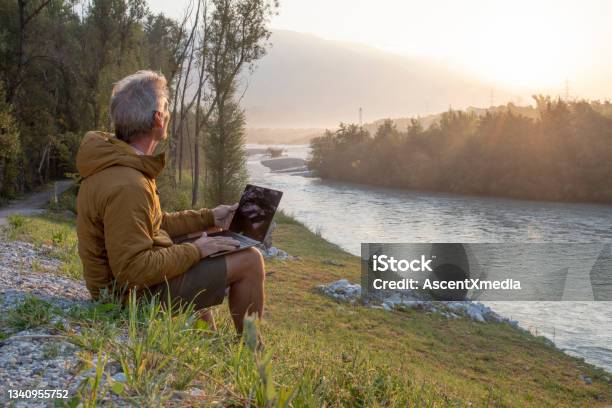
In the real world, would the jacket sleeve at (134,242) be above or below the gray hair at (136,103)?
below

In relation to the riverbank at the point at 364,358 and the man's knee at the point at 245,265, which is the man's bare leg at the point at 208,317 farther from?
the man's knee at the point at 245,265

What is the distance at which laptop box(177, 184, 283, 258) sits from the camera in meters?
4.11

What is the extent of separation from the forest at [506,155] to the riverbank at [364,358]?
30.0m

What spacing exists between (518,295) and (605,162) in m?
28.1

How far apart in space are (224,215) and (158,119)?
1.12 meters

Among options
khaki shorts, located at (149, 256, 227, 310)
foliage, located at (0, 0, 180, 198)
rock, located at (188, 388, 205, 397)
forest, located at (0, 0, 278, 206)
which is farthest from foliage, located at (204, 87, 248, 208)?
rock, located at (188, 388, 205, 397)

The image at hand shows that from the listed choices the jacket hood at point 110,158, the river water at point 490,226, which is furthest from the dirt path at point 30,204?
the jacket hood at point 110,158

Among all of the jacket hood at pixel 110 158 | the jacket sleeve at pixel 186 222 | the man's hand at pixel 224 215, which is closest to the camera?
the jacket hood at pixel 110 158

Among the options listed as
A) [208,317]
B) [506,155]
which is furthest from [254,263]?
[506,155]

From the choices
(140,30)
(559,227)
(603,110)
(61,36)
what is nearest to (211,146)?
(140,30)

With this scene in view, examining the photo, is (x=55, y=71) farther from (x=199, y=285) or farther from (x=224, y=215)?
(x=199, y=285)

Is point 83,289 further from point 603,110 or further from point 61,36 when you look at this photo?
point 603,110

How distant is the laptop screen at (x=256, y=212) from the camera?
13.5 ft

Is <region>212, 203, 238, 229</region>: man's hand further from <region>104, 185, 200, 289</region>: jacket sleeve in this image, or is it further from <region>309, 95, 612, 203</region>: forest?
<region>309, 95, 612, 203</region>: forest
